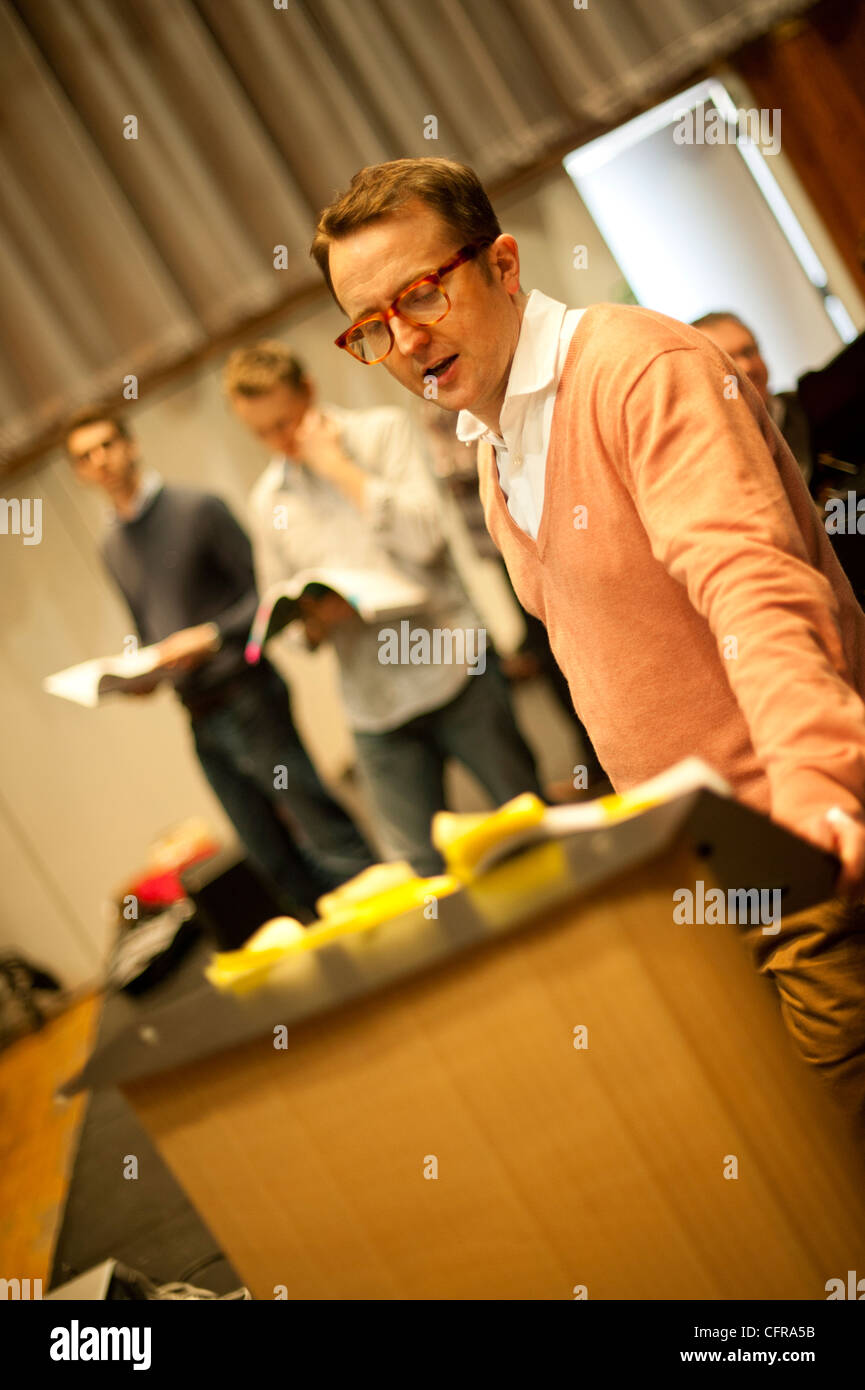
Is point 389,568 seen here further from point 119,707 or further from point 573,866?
point 119,707

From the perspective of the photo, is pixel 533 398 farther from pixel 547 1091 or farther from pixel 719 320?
pixel 719 320

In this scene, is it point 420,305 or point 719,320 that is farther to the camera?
point 719,320

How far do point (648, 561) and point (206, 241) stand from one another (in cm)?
297

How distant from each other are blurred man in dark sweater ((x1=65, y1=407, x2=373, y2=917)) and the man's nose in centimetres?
167

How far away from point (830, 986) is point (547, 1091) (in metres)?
0.29

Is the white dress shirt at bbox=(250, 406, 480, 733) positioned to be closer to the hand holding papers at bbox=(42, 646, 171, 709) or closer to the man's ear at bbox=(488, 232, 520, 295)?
the hand holding papers at bbox=(42, 646, 171, 709)

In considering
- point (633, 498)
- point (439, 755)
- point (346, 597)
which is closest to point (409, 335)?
point (633, 498)

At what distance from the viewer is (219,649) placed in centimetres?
263

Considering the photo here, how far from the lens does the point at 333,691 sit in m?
4.07

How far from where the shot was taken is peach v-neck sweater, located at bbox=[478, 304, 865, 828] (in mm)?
793

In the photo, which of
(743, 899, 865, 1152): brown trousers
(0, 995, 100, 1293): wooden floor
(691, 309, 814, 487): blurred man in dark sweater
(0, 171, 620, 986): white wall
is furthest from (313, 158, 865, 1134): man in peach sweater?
(0, 171, 620, 986): white wall
